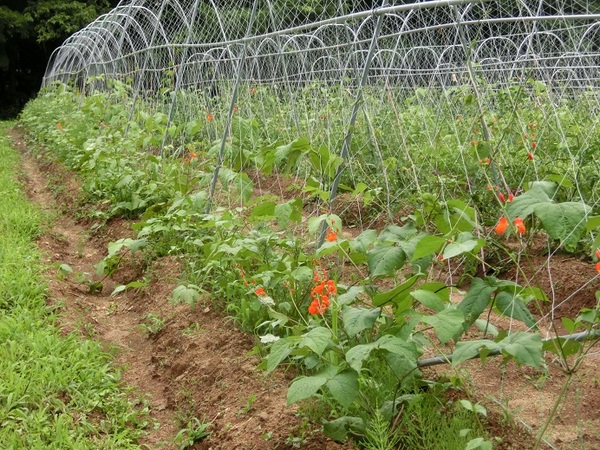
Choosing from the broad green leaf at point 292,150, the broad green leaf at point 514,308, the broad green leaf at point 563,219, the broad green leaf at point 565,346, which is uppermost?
the broad green leaf at point 563,219

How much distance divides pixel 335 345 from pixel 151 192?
365 centimetres

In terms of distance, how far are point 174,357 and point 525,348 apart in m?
2.10

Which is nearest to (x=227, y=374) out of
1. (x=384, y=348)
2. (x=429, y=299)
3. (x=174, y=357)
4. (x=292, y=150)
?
(x=174, y=357)

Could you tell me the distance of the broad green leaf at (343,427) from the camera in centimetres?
250

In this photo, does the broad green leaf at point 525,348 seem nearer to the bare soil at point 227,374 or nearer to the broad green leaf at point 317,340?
the bare soil at point 227,374

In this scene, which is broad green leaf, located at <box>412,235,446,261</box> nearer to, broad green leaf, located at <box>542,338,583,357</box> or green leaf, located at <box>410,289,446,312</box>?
green leaf, located at <box>410,289,446,312</box>

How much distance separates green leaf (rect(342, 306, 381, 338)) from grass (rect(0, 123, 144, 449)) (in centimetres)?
109

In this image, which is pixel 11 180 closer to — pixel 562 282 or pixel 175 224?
pixel 175 224

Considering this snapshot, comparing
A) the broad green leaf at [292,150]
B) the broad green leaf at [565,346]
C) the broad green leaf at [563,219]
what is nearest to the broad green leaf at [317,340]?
the broad green leaf at [565,346]

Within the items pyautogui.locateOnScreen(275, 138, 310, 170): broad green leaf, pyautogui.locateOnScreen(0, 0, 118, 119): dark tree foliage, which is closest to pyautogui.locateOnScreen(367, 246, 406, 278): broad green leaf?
pyautogui.locateOnScreen(275, 138, 310, 170): broad green leaf

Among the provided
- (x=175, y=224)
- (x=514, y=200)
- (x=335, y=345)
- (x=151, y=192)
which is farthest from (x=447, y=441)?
(x=151, y=192)

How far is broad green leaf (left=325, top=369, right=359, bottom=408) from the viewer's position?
2.32 metres

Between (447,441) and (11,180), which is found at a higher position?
(447,441)

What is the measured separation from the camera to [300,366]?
3.15 m
